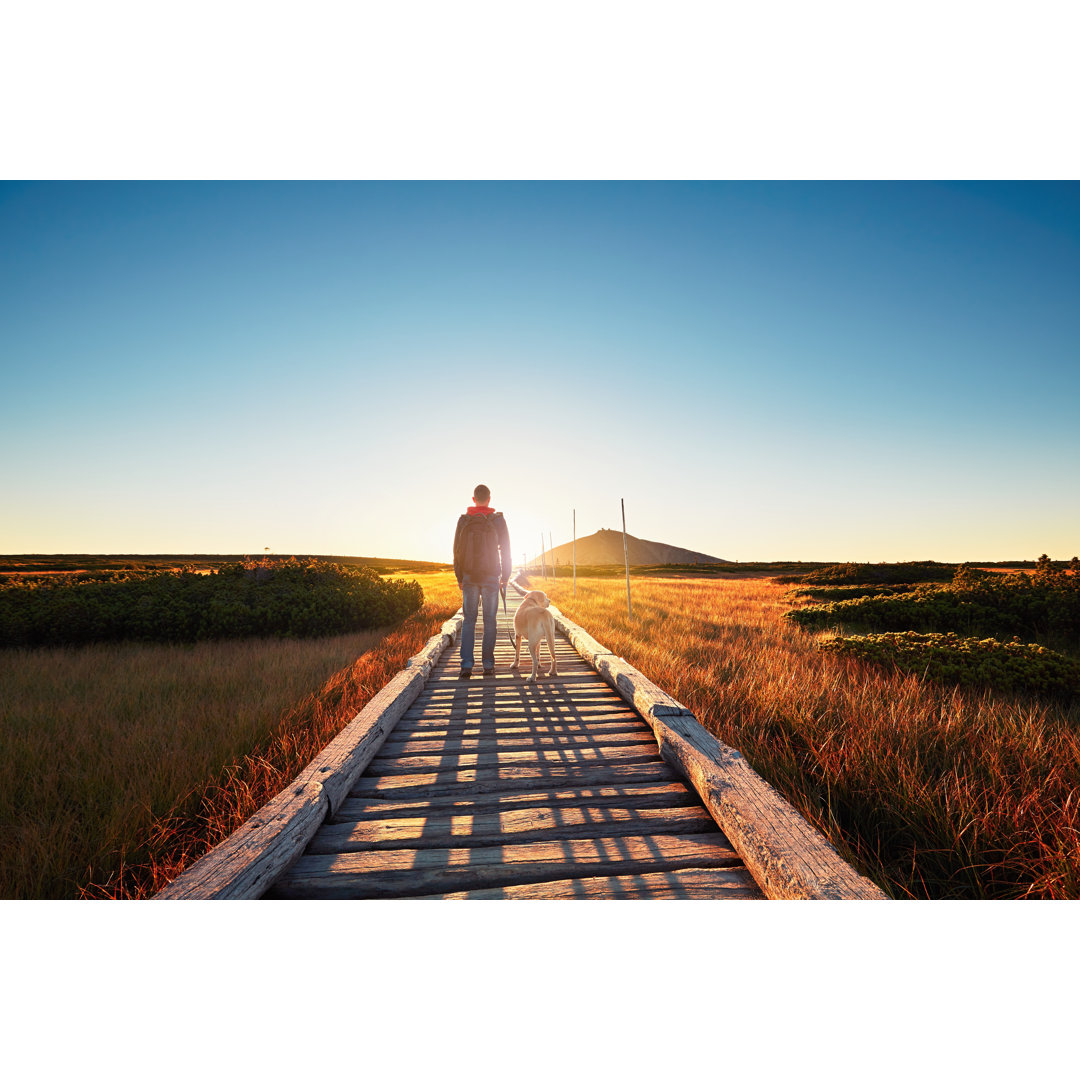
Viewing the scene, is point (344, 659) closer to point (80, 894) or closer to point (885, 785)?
point (80, 894)

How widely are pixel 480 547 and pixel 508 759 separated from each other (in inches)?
130

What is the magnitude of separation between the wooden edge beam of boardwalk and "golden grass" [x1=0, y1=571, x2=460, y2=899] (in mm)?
647

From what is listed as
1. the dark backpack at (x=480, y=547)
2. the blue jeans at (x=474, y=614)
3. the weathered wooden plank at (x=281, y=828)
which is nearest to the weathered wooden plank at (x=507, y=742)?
the weathered wooden plank at (x=281, y=828)

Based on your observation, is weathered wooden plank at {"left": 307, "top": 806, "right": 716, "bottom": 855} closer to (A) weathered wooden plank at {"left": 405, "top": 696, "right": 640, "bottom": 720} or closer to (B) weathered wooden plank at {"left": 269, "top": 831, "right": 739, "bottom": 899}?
(B) weathered wooden plank at {"left": 269, "top": 831, "right": 739, "bottom": 899}

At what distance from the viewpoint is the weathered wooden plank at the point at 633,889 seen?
93.5 inches

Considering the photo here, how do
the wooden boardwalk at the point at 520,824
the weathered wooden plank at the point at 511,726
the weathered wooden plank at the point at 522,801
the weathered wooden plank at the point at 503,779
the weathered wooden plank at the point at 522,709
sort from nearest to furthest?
the wooden boardwalk at the point at 520,824
the weathered wooden plank at the point at 522,801
the weathered wooden plank at the point at 503,779
the weathered wooden plank at the point at 511,726
the weathered wooden plank at the point at 522,709

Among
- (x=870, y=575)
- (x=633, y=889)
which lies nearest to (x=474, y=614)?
(x=633, y=889)

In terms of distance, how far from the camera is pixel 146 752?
4.29 m

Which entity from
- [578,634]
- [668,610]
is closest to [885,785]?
[578,634]

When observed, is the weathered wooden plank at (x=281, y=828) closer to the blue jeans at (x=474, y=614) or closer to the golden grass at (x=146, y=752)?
the golden grass at (x=146, y=752)

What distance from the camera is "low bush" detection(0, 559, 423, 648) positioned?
34.8 feet

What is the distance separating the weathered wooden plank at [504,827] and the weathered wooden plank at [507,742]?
3.62 ft

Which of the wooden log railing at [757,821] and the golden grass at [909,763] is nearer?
the wooden log railing at [757,821]

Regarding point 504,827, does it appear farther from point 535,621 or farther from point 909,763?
point 535,621
